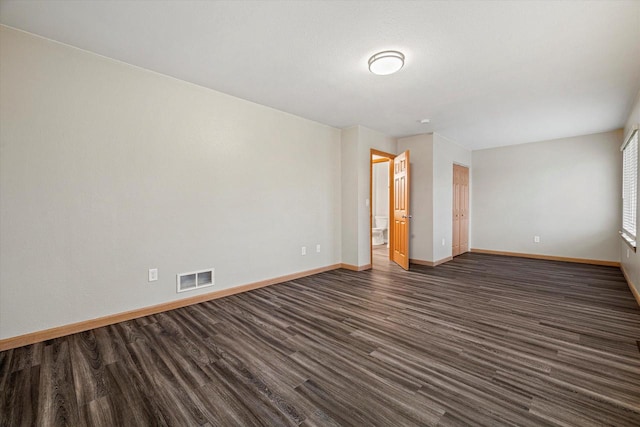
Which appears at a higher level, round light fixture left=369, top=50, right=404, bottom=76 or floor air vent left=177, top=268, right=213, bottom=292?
round light fixture left=369, top=50, right=404, bottom=76

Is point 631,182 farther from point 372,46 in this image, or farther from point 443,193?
point 372,46

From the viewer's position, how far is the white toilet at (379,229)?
26.0 ft

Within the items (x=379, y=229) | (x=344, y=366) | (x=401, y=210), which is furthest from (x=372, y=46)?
(x=379, y=229)

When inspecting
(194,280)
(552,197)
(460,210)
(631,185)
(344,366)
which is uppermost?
(631,185)

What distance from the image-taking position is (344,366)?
1.95 m

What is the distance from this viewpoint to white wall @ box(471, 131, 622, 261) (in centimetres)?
525

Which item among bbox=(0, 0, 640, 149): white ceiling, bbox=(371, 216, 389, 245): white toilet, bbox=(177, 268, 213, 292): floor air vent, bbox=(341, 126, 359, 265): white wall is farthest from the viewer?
bbox=(371, 216, 389, 245): white toilet

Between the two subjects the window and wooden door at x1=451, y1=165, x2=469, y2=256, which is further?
wooden door at x1=451, y1=165, x2=469, y2=256

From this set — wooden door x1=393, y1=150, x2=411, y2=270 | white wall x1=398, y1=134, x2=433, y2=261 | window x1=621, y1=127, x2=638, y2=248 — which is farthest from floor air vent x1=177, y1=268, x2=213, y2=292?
window x1=621, y1=127, x2=638, y2=248

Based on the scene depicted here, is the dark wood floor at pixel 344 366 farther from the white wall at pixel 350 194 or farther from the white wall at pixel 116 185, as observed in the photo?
the white wall at pixel 350 194

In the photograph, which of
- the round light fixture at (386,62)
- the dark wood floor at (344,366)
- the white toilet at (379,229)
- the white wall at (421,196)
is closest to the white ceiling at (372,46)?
the round light fixture at (386,62)

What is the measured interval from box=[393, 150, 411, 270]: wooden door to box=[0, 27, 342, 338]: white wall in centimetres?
225

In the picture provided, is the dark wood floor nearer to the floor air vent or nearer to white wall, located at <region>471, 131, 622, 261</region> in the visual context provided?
the floor air vent

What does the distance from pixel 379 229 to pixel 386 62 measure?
5872 mm
